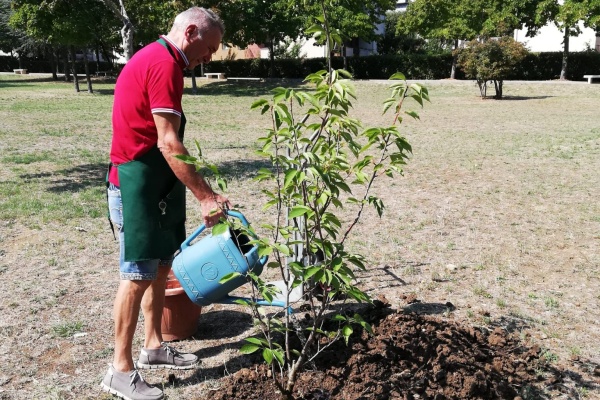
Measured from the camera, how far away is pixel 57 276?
4.50m

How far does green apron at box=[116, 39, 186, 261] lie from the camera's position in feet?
8.67

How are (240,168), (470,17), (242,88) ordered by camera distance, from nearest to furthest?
(240,168), (242,88), (470,17)

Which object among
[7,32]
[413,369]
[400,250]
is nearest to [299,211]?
[413,369]

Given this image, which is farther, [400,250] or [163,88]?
[400,250]

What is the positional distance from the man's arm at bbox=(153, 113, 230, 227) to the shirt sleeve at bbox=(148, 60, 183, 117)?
0.11 ft

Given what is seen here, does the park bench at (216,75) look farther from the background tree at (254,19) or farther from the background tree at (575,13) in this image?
the background tree at (575,13)

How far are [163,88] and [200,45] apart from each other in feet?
0.99

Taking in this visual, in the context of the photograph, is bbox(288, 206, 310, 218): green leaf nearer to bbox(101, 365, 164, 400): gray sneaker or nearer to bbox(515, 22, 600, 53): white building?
bbox(101, 365, 164, 400): gray sneaker

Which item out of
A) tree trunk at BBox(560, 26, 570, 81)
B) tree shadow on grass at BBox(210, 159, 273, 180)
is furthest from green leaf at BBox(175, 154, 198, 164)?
tree trunk at BBox(560, 26, 570, 81)

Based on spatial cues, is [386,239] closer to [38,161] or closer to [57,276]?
[57,276]

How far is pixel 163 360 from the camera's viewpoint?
311 cm

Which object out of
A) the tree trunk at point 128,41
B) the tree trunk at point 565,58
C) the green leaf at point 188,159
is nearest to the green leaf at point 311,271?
the green leaf at point 188,159

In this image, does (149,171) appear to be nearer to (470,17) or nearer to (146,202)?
(146,202)

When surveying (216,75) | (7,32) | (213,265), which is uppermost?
(7,32)
